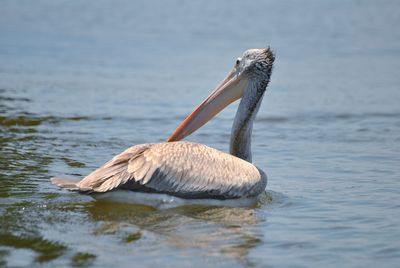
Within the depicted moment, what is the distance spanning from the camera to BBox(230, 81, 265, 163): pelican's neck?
7.16 m

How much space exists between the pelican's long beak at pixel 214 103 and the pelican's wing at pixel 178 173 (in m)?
0.64

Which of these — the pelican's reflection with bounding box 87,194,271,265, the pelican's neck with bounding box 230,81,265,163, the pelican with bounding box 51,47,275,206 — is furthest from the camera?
the pelican's neck with bounding box 230,81,265,163

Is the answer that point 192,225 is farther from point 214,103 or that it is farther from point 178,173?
point 214,103

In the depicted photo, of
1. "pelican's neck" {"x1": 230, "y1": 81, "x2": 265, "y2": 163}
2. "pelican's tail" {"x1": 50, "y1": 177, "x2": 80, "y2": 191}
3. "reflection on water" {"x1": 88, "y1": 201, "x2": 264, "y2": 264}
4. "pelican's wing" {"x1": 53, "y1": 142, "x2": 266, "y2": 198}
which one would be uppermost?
"pelican's neck" {"x1": 230, "y1": 81, "x2": 265, "y2": 163}

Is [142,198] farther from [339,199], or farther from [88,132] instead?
[88,132]

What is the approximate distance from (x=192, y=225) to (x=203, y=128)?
15.2ft

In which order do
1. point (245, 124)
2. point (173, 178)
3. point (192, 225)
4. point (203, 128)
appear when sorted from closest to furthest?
point (192, 225)
point (173, 178)
point (245, 124)
point (203, 128)

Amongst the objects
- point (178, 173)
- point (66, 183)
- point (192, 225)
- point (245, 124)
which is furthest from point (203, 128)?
point (192, 225)

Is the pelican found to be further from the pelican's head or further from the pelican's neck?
the pelican's head

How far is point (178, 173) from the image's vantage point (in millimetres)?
6246

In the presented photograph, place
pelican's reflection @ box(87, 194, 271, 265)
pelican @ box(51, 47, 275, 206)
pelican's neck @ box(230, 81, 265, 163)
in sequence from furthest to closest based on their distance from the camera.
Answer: pelican's neck @ box(230, 81, 265, 163)
pelican @ box(51, 47, 275, 206)
pelican's reflection @ box(87, 194, 271, 265)

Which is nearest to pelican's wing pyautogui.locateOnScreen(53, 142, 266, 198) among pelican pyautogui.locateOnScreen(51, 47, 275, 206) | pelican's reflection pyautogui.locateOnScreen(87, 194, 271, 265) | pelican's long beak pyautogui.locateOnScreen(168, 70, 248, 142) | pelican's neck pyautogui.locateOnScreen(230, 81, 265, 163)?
pelican pyautogui.locateOnScreen(51, 47, 275, 206)

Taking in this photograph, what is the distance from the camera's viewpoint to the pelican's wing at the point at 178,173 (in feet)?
19.9

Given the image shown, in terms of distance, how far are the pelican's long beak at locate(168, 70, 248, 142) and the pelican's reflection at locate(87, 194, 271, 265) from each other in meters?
1.02
